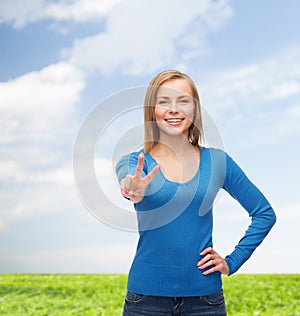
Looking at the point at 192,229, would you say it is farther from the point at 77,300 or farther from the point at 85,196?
the point at 77,300

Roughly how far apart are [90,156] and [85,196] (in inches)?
5.9

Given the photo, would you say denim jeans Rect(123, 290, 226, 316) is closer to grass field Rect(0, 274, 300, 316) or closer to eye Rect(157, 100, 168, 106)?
eye Rect(157, 100, 168, 106)

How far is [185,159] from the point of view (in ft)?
5.18

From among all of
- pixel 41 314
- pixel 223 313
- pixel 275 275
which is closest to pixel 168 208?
pixel 223 313

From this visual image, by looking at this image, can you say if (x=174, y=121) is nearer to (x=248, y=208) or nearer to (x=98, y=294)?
(x=248, y=208)

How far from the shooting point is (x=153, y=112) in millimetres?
1561

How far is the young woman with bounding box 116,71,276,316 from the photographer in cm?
146

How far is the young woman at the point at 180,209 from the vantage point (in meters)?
1.46

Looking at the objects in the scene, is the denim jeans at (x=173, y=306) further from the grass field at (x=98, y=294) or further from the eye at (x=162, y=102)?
the grass field at (x=98, y=294)

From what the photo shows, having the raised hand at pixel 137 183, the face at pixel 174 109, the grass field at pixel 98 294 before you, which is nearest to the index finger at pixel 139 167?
the raised hand at pixel 137 183

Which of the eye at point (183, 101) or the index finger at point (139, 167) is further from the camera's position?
the eye at point (183, 101)

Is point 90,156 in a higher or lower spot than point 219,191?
higher

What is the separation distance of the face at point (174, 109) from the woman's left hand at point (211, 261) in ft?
1.13

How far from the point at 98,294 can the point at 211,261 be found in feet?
8.51
